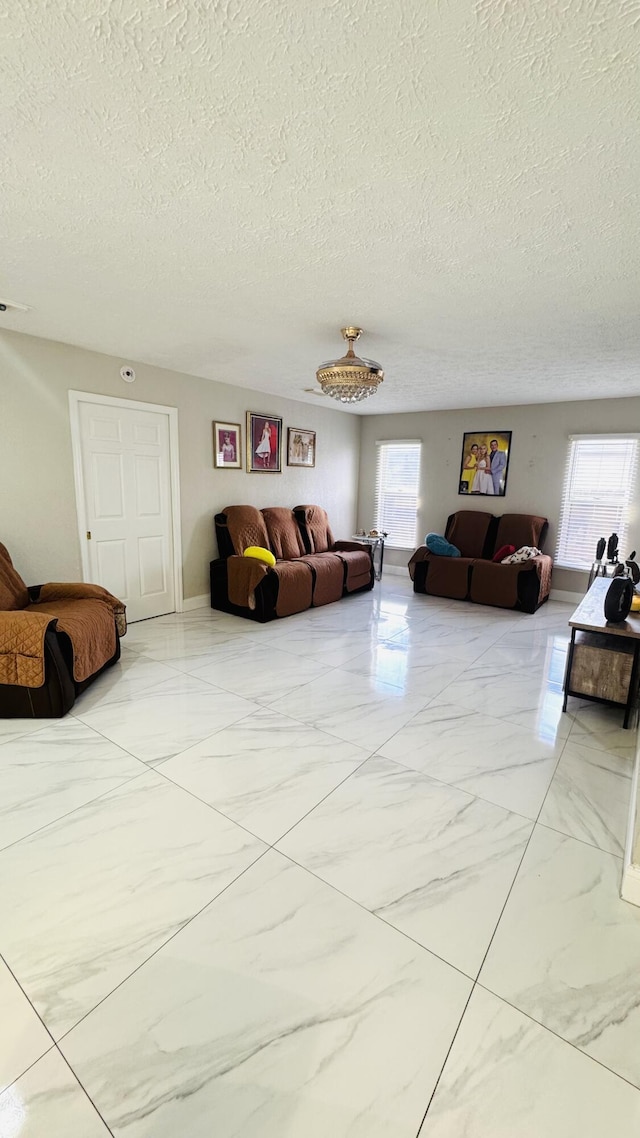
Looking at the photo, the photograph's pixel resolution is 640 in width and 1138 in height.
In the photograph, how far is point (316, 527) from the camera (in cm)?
613

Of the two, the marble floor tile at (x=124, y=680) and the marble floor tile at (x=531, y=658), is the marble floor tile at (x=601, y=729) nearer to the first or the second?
the marble floor tile at (x=531, y=658)

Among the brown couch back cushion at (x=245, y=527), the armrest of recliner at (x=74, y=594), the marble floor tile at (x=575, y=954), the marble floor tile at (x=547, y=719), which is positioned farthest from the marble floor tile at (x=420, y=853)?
the brown couch back cushion at (x=245, y=527)

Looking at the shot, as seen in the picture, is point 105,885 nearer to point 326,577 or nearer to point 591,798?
point 591,798

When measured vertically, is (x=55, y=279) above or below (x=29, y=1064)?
above

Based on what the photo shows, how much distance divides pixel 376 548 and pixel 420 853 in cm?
539

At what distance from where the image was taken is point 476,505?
639cm

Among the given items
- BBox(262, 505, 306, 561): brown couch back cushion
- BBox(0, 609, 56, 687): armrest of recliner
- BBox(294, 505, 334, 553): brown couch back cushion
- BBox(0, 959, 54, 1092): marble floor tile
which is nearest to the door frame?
BBox(262, 505, 306, 561): brown couch back cushion

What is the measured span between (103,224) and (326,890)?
2699mm

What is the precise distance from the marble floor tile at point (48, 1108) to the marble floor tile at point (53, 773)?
0.90 metres

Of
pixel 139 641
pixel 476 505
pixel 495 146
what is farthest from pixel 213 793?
pixel 476 505

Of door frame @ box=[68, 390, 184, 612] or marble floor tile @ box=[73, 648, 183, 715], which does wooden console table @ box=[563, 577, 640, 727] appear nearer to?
marble floor tile @ box=[73, 648, 183, 715]

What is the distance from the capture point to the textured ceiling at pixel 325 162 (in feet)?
3.51

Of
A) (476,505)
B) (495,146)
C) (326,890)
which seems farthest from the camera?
(476,505)

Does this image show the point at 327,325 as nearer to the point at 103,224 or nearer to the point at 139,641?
the point at 103,224
